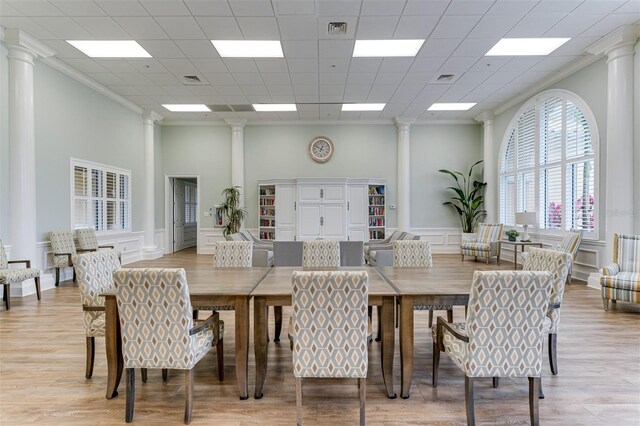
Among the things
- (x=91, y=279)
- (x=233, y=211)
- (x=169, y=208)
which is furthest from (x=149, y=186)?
(x=91, y=279)

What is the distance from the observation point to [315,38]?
16.2 ft

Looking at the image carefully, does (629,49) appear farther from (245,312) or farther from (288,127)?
(288,127)

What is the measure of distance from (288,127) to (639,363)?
8.42 metres

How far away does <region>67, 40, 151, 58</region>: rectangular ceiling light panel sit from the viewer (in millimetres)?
5102

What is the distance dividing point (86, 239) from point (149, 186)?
280cm

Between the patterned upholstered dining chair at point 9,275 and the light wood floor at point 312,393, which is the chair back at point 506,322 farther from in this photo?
the patterned upholstered dining chair at point 9,275

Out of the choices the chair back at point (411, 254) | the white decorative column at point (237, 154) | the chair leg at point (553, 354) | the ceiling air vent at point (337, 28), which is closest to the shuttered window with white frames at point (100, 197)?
the white decorative column at point (237, 154)

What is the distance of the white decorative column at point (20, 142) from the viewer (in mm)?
4926

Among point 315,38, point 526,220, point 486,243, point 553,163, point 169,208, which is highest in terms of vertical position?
point 315,38

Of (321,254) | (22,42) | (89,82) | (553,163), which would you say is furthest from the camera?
(553,163)

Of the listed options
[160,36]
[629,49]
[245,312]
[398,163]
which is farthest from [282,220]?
[629,49]

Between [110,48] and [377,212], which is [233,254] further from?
[377,212]

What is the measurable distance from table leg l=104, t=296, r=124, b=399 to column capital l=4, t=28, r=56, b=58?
16.2 feet

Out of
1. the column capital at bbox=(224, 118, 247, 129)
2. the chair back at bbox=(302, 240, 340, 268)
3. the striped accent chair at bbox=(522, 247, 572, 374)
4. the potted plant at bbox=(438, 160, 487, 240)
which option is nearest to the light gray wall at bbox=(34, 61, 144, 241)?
the column capital at bbox=(224, 118, 247, 129)
